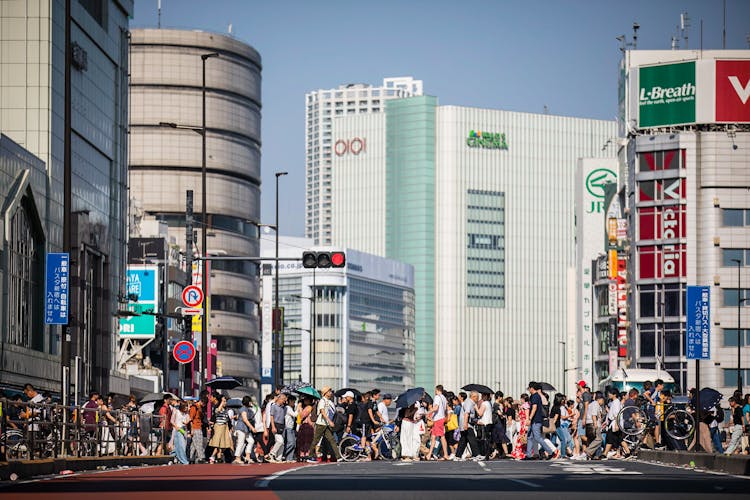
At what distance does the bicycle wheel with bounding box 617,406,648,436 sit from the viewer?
1516 inches

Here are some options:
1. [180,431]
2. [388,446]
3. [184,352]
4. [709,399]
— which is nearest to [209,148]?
[184,352]

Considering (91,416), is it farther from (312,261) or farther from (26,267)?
(26,267)

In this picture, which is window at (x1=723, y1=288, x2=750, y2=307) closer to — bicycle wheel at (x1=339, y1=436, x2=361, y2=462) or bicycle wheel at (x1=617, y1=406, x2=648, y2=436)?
bicycle wheel at (x1=617, y1=406, x2=648, y2=436)

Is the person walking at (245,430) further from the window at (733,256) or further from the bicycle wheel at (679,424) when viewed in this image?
the window at (733,256)

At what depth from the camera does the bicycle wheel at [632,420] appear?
38500 mm

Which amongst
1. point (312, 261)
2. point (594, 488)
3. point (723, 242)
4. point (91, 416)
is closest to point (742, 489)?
point (594, 488)

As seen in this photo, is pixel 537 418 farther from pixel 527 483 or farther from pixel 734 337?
pixel 734 337

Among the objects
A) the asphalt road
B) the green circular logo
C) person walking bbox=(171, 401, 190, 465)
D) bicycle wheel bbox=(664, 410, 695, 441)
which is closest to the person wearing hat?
person walking bbox=(171, 401, 190, 465)

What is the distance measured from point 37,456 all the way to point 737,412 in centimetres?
1839

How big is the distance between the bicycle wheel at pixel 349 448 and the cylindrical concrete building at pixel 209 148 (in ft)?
366

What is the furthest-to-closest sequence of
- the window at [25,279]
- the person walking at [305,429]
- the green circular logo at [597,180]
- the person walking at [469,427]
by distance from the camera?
the green circular logo at [597,180] → the window at [25,279] → the person walking at [469,427] → the person walking at [305,429]

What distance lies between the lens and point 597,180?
161250 mm

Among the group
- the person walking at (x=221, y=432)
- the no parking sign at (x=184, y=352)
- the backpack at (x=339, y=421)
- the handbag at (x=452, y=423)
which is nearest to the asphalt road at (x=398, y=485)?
the person walking at (x=221, y=432)

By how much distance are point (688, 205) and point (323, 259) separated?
73628mm
